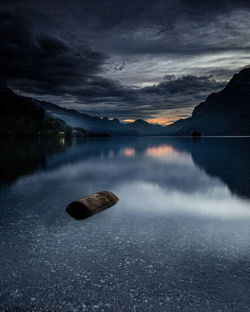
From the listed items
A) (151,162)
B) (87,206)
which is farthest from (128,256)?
(151,162)

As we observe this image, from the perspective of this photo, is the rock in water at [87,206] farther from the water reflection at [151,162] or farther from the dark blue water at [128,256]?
the water reflection at [151,162]

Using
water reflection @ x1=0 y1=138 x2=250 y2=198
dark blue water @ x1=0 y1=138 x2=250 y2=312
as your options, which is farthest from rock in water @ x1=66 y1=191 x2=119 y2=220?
water reflection @ x1=0 y1=138 x2=250 y2=198

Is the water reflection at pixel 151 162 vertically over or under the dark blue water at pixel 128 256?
under

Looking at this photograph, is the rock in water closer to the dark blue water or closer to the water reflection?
the dark blue water

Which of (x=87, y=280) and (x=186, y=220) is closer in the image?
(x=87, y=280)

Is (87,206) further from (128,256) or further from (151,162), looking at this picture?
Result: (151,162)

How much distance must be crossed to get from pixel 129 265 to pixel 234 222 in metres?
7.52

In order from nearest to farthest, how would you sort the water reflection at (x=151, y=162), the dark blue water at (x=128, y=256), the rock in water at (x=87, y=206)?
the dark blue water at (x=128, y=256) < the rock in water at (x=87, y=206) < the water reflection at (x=151, y=162)

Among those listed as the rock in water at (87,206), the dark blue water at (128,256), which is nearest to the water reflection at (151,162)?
the dark blue water at (128,256)

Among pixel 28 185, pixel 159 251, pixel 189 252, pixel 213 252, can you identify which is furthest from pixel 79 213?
pixel 28 185

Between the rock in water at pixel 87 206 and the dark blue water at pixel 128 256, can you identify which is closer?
the dark blue water at pixel 128 256

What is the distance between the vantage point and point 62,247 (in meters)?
9.45

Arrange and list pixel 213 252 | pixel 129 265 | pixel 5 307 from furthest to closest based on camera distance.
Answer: pixel 213 252, pixel 129 265, pixel 5 307

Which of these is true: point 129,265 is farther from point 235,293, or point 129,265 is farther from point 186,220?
point 186,220
